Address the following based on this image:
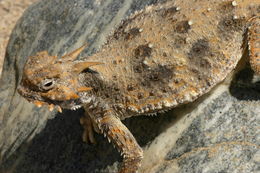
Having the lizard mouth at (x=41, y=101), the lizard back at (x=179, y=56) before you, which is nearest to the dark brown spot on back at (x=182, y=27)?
the lizard back at (x=179, y=56)

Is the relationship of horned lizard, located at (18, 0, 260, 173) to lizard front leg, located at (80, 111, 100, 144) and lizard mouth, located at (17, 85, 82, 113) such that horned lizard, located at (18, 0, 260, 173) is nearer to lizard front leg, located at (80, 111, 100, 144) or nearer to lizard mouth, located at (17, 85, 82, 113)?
lizard mouth, located at (17, 85, 82, 113)

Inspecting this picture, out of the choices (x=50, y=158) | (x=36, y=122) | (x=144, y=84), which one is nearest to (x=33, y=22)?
Answer: (x=36, y=122)

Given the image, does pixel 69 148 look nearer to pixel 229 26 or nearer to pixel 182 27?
pixel 182 27

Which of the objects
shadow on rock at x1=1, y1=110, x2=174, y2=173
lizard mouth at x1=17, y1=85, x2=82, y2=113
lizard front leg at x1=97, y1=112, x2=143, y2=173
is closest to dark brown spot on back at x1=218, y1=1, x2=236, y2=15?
shadow on rock at x1=1, y1=110, x2=174, y2=173

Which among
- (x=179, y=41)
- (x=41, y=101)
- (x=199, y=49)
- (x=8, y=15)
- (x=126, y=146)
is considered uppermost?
(x=8, y=15)

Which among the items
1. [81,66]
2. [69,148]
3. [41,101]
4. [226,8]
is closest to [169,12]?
[226,8]

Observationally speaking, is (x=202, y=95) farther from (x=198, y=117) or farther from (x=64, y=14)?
(x=64, y=14)

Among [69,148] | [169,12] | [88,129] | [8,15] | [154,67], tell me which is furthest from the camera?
[8,15]

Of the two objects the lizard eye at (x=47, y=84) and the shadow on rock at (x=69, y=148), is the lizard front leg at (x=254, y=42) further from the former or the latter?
the lizard eye at (x=47, y=84)
